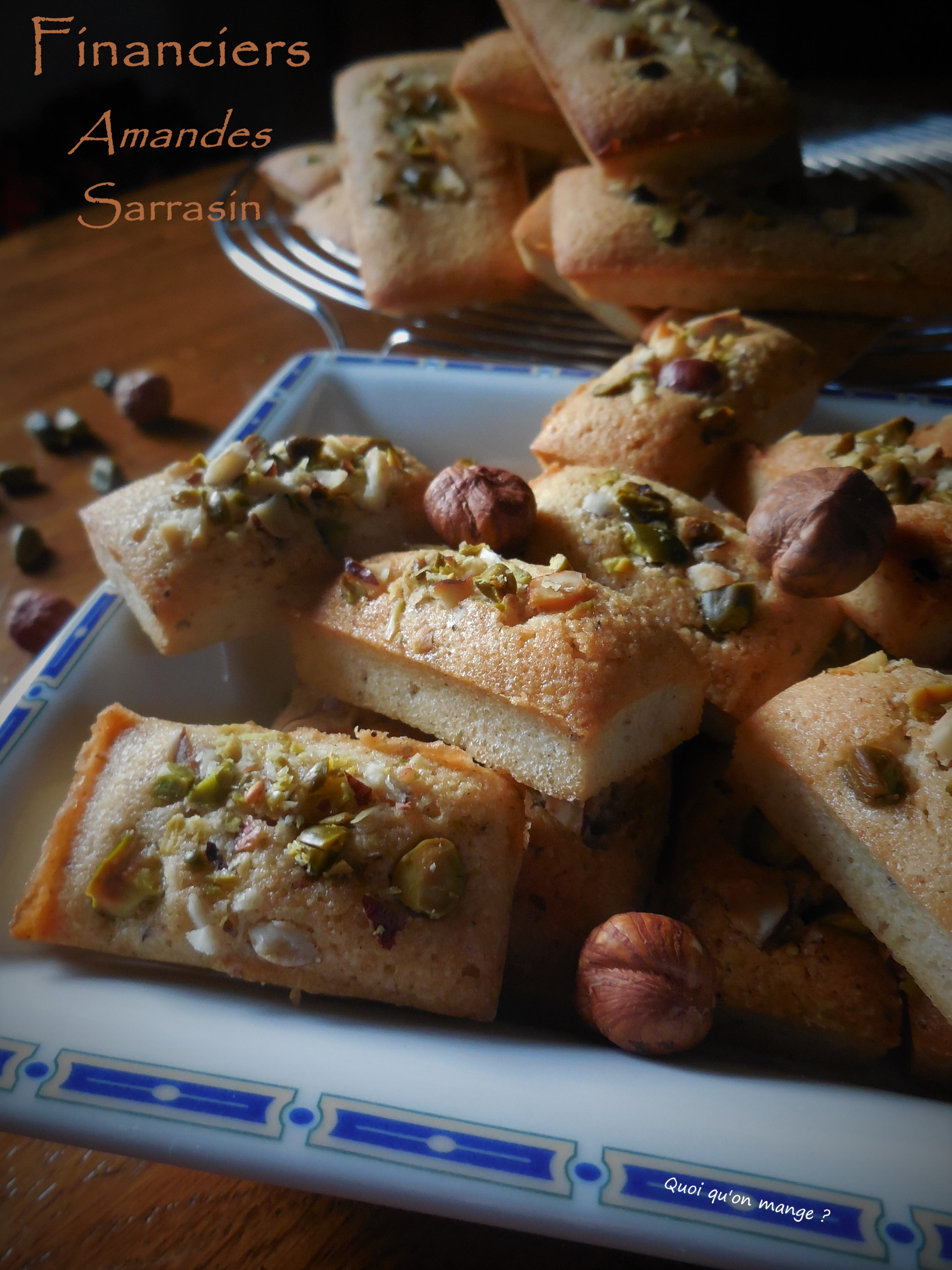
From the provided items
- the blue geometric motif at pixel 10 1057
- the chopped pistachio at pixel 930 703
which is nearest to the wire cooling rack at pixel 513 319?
the chopped pistachio at pixel 930 703

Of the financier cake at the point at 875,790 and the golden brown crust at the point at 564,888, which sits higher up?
the financier cake at the point at 875,790

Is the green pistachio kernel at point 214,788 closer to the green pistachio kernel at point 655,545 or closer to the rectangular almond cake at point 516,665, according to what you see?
the rectangular almond cake at point 516,665

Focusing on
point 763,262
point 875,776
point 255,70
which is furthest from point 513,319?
point 255,70

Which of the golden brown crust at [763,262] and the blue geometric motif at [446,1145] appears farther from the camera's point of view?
the golden brown crust at [763,262]

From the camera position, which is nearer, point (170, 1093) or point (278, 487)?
point (170, 1093)

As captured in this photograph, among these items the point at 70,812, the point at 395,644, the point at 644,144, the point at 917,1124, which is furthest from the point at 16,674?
the point at 644,144

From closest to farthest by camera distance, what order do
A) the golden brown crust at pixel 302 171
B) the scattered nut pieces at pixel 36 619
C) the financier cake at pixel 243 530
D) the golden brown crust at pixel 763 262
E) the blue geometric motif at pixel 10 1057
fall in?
the blue geometric motif at pixel 10 1057 → the financier cake at pixel 243 530 → the scattered nut pieces at pixel 36 619 → the golden brown crust at pixel 763 262 → the golden brown crust at pixel 302 171

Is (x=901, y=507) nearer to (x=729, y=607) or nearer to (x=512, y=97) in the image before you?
(x=729, y=607)

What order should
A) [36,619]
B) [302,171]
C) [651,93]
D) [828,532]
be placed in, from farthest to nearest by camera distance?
[302,171] → [651,93] → [36,619] → [828,532]
